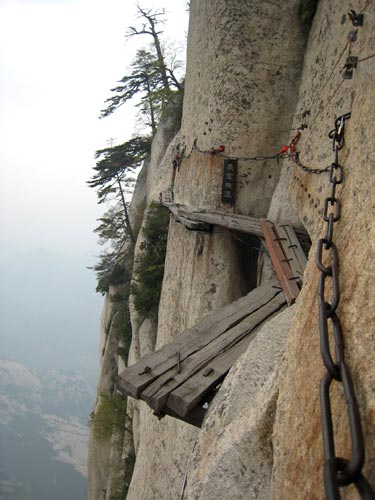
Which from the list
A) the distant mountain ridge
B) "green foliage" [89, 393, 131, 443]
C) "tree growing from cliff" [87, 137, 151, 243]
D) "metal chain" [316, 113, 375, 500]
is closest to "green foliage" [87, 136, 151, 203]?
"tree growing from cliff" [87, 137, 151, 243]

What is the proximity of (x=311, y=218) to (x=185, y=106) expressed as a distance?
9.54 m

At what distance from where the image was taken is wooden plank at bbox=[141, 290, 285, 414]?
4578 millimetres

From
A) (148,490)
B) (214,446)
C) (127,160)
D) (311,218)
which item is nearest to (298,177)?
(311,218)

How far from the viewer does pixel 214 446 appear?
3.48 metres

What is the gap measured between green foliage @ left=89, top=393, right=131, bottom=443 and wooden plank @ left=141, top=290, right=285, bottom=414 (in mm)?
14968

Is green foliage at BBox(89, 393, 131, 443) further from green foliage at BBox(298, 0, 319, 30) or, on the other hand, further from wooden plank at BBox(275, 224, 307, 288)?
green foliage at BBox(298, 0, 319, 30)

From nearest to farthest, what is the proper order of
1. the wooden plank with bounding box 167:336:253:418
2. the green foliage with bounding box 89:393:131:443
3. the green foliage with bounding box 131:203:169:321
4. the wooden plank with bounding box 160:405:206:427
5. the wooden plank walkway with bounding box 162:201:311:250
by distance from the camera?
the wooden plank with bounding box 167:336:253:418 < the wooden plank with bounding box 160:405:206:427 < the wooden plank walkway with bounding box 162:201:311:250 < the green foliage with bounding box 131:203:169:321 < the green foliage with bounding box 89:393:131:443

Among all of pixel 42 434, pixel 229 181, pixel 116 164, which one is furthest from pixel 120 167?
pixel 42 434

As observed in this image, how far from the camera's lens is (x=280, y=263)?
685 centimetres

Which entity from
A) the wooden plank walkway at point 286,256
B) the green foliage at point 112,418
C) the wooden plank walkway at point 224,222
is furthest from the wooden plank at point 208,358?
the green foliage at point 112,418

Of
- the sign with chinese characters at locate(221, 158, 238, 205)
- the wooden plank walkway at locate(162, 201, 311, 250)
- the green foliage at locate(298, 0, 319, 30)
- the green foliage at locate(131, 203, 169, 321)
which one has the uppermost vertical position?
the green foliage at locate(298, 0, 319, 30)

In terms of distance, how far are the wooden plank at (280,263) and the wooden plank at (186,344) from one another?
0.39 metres

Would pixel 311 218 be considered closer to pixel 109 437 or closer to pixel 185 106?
pixel 185 106

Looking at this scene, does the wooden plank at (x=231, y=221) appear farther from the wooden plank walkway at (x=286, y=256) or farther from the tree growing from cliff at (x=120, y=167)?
the tree growing from cliff at (x=120, y=167)
